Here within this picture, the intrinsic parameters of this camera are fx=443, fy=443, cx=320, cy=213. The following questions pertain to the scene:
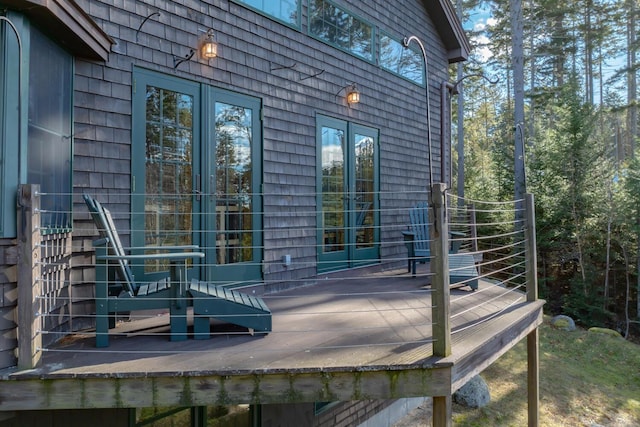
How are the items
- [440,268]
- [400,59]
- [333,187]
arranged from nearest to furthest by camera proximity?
[440,268] → [333,187] → [400,59]

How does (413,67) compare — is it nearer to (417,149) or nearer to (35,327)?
(417,149)

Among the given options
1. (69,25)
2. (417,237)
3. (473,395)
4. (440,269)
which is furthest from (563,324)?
(69,25)

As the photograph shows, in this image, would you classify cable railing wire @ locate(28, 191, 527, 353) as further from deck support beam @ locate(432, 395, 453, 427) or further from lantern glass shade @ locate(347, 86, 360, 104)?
lantern glass shade @ locate(347, 86, 360, 104)

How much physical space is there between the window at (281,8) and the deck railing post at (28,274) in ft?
10.5

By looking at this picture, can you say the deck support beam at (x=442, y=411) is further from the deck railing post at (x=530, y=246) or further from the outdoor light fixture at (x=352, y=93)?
the outdoor light fixture at (x=352, y=93)

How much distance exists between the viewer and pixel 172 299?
2.82 meters

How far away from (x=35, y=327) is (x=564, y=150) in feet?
38.0

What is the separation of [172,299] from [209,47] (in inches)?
99.0

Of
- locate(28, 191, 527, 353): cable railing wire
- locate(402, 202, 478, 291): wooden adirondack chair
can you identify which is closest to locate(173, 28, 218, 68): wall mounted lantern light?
locate(28, 191, 527, 353): cable railing wire

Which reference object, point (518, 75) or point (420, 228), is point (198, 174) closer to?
point (420, 228)

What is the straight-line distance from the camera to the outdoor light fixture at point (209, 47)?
13.7ft

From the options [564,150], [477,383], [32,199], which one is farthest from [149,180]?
[564,150]

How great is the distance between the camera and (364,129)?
6508mm

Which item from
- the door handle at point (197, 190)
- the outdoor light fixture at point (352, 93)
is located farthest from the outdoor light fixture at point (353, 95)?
the door handle at point (197, 190)
